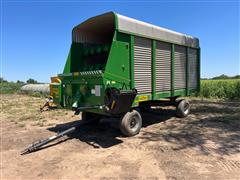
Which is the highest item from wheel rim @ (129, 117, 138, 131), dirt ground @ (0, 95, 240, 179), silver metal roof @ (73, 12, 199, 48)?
silver metal roof @ (73, 12, 199, 48)

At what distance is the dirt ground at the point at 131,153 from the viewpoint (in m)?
3.86

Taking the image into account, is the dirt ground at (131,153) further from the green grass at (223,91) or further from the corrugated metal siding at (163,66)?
the green grass at (223,91)

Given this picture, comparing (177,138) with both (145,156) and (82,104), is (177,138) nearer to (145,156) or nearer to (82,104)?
(145,156)

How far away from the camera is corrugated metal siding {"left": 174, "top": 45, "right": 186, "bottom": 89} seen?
759cm

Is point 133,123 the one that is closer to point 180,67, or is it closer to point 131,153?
point 131,153

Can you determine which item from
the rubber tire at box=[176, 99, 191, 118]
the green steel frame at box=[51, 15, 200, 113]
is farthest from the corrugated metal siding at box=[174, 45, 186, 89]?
the green steel frame at box=[51, 15, 200, 113]

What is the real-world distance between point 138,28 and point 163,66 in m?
1.59

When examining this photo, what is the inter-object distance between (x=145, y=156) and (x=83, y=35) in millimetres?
4407

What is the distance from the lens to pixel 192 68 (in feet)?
28.4

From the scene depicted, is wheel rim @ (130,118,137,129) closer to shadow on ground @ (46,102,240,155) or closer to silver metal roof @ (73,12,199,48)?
shadow on ground @ (46,102,240,155)

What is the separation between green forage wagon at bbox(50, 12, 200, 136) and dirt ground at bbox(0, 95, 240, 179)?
705 mm

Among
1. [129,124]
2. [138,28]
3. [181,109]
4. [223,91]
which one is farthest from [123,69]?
[223,91]

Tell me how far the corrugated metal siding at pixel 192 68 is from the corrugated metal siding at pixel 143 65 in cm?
264

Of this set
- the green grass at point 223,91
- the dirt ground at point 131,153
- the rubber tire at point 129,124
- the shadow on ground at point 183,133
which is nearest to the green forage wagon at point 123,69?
the rubber tire at point 129,124
